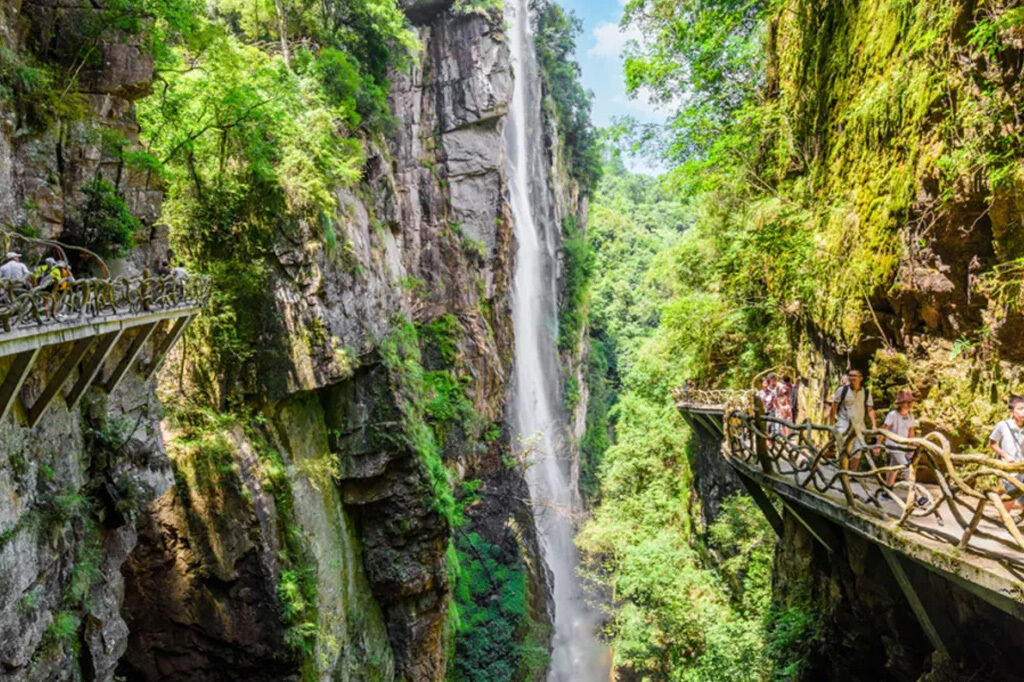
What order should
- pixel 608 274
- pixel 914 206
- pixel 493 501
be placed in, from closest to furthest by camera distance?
pixel 914 206
pixel 493 501
pixel 608 274

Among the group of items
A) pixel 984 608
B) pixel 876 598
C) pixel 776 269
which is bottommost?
pixel 876 598

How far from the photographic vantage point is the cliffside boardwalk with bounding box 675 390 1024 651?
4.29 metres

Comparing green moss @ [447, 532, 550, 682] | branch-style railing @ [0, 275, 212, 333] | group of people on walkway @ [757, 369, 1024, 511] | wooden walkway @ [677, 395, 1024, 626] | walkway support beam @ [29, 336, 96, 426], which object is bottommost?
green moss @ [447, 532, 550, 682]

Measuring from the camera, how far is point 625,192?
231 feet

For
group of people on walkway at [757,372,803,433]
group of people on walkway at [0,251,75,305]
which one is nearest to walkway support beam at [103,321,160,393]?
group of people on walkway at [0,251,75,305]

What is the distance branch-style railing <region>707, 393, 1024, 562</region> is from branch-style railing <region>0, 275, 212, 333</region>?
7.92 m

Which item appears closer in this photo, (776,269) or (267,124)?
(776,269)

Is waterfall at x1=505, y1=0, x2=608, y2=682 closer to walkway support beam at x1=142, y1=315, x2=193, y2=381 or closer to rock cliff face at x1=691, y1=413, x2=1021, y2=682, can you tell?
rock cliff face at x1=691, y1=413, x2=1021, y2=682

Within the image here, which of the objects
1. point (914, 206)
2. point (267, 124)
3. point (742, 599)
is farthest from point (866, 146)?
point (267, 124)

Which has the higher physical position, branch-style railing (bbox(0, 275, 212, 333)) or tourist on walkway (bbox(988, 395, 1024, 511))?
branch-style railing (bbox(0, 275, 212, 333))

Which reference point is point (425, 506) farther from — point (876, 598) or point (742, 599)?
point (876, 598)

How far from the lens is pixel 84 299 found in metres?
6.79

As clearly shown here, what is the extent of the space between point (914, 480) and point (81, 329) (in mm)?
8504

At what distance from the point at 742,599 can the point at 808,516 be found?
256 inches
